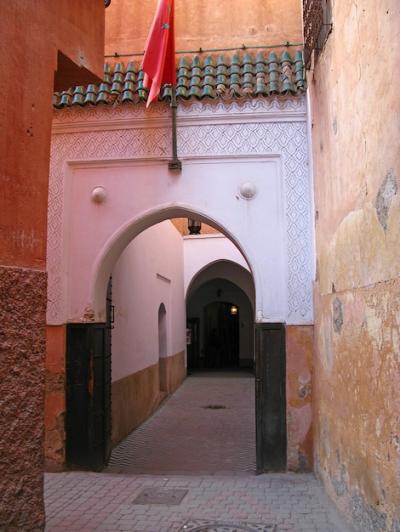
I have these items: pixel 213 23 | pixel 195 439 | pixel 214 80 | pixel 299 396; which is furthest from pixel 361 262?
pixel 195 439

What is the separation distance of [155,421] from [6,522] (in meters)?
8.17

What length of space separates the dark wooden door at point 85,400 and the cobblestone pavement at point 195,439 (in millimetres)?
655

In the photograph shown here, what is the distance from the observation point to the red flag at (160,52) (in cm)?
636

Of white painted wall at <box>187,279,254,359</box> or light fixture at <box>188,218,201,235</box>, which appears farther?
white painted wall at <box>187,279,254,359</box>

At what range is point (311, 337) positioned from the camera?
255 inches

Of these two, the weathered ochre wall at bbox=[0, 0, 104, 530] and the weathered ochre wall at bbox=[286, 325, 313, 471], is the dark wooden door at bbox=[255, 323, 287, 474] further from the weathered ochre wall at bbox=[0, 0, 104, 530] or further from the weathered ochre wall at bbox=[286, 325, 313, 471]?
the weathered ochre wall at bbox=[0, 0, 104, 530]

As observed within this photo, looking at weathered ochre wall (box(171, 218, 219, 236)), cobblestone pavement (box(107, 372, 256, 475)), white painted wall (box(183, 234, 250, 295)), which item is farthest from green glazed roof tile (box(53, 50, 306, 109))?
weathered ochre wall (box(171, 218, 219, 236))

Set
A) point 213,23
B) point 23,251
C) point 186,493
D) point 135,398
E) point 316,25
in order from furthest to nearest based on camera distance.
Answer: point 135,398 → point 213,23 → point 186,493 → point 316,25 → point 23,251

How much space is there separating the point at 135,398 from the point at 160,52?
6075 mm

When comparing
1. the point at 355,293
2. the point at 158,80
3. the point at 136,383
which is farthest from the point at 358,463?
the point at 136,383

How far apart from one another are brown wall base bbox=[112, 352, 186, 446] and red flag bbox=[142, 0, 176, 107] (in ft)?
15.0

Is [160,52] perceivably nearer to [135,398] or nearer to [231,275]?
[135,398]

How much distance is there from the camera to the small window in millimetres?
5250

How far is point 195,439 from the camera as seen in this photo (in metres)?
9.27
